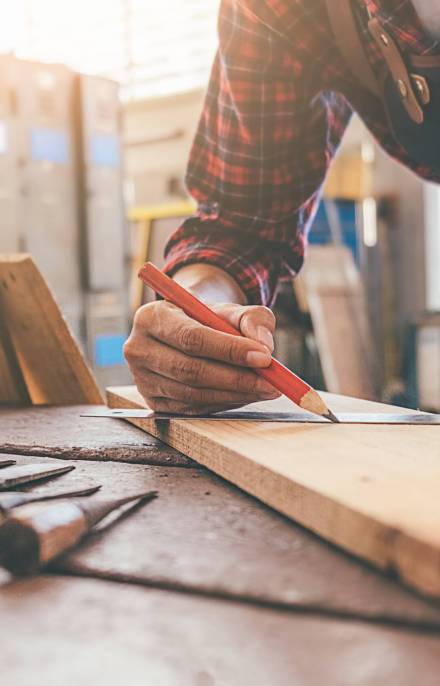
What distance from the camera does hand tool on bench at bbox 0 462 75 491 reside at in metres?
0.76

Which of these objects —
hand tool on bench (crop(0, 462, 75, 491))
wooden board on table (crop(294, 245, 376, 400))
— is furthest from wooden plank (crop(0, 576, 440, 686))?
wooden board on table (crop(294, 245, 376, 400))

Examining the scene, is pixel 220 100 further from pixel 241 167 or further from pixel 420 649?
pixel 420 649

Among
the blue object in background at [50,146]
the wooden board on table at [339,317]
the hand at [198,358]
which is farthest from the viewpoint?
the wooden board on table at [339,317]

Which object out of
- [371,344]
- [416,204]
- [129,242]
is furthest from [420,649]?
[416,204]

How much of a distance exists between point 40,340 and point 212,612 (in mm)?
954

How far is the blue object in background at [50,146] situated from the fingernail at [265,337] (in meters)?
3.29

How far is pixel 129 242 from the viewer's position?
4430 mm

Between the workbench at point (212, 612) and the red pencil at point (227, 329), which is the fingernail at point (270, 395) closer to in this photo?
the red pencil at point (227, 329)

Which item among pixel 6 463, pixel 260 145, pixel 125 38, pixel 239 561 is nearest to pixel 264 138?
pixel 260 145

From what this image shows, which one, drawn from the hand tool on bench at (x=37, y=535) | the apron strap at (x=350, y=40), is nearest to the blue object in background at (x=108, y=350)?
the apron strap at (x=350, y=40)

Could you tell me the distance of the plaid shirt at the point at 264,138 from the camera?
1380 mm

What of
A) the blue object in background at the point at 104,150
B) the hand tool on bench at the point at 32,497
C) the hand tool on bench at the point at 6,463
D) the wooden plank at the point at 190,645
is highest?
the blue object in background at the point at 104,150

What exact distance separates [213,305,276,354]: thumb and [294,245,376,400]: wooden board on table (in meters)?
3.63

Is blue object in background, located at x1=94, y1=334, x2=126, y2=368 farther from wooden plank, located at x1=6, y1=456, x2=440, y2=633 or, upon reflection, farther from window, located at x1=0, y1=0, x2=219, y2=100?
wooden plank, located at x1=6, y1=456, x2=440, y2=633
